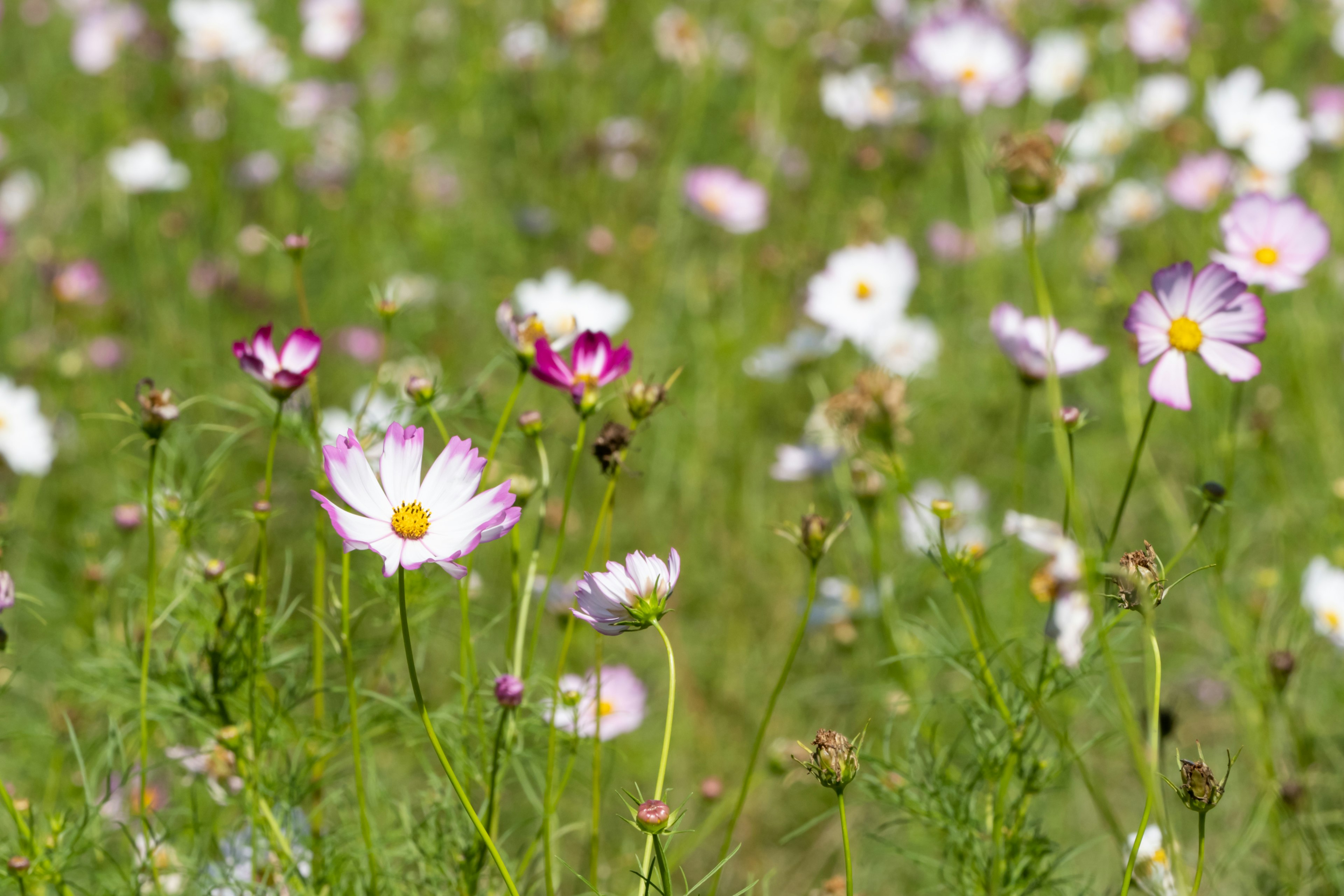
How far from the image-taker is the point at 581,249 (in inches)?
90.7

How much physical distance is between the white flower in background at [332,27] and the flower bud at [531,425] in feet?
7.09

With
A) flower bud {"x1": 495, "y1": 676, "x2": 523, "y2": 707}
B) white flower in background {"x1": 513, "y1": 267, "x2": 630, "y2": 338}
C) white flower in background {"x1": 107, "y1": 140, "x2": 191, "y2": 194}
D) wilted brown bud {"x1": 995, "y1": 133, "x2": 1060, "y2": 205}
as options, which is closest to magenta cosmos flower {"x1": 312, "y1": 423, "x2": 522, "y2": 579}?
flower bud {"x1": 495, "y1": 676, "x2": 523, "y2": 707}

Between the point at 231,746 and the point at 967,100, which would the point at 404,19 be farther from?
the point at 231,746

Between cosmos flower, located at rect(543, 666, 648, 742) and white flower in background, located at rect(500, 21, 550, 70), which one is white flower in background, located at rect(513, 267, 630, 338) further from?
white flower in background, located at rect(500, 21, 550, 70)

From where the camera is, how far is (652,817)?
0.64 metres

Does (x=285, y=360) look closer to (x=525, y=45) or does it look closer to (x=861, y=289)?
(x=861, y=289)

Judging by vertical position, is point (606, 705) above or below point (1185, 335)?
below

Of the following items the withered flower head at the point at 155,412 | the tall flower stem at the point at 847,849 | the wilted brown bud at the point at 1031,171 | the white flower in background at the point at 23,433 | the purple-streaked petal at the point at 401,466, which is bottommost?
the tall flower stem at the point at 847,849

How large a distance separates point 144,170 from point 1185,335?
2.35 metres

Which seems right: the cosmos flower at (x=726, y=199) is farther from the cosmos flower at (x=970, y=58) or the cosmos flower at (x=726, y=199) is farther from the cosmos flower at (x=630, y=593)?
the cosmos flower at (x=630, y=593)

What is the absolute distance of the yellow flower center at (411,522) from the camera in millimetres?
716

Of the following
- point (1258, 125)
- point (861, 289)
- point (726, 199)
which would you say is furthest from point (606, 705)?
point (1258, 125)

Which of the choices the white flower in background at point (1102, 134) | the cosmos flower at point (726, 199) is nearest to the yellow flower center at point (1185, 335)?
the cosmos flower at point (726, 199)

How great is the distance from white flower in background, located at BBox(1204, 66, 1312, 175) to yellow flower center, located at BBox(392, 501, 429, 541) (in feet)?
5.51
